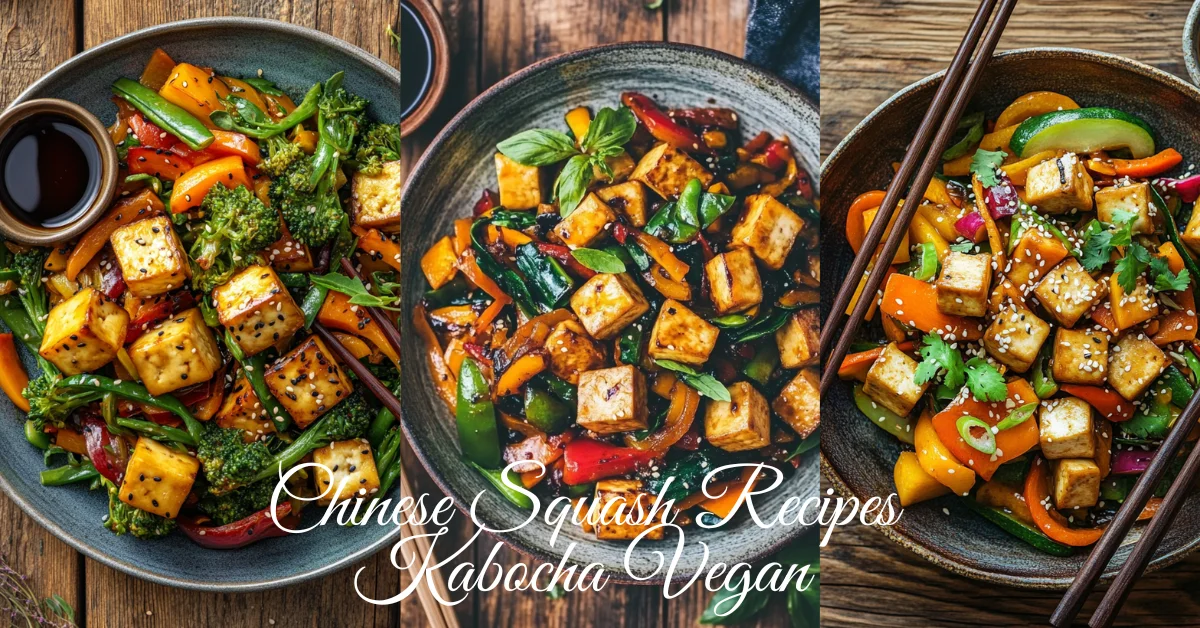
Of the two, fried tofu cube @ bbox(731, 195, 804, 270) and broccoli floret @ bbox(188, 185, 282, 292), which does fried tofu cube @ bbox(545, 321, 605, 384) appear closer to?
fried tofu cube @ bbox(731, 195, 804, 270)

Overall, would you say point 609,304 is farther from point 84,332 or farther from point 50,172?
point 50,172

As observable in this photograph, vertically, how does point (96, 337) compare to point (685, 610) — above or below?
above

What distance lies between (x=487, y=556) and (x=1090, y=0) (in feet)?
7.47

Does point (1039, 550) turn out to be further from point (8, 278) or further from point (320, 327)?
point (8, 278)

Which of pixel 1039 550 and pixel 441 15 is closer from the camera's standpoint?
pixel 441 15

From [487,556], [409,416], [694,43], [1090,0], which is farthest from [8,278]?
[1090,0]

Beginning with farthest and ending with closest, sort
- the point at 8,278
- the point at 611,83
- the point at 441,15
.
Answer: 1. the point at 8,278
2. the point at 611,83
3. the point at 441,15

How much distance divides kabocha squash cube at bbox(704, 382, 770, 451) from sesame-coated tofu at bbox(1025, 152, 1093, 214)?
1.06m

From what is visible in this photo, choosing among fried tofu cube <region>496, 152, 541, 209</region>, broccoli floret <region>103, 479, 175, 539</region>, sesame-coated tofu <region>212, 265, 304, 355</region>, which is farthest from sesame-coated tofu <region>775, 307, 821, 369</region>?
broccoli floret <region>103, 479, 175, 539</region>

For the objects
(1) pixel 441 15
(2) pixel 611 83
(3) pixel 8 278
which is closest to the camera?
(1) pixel 441 15

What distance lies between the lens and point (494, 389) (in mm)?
1729

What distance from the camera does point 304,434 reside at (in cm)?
231

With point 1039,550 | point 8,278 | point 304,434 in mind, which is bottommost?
point 1039,550

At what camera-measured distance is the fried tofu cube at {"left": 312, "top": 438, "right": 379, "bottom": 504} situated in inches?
89.3
